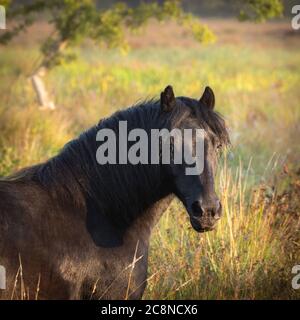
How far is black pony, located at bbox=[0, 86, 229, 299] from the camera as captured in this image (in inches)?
149

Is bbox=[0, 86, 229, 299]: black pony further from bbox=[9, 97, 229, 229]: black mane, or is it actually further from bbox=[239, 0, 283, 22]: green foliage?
bbox=[239, 0, 283, 22]: green foliage

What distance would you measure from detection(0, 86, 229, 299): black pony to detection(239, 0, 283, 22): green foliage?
6947 mm

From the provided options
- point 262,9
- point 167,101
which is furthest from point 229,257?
point 262,9

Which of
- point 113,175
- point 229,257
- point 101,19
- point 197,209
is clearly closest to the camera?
point 197,209

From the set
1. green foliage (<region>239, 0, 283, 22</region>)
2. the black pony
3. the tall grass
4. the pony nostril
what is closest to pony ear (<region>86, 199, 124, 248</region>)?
the black pony

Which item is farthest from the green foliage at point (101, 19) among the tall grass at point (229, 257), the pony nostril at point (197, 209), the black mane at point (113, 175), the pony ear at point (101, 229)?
the pony nostril at point (197, 209)

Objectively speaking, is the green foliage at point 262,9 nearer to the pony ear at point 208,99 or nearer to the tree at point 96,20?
the tree at point 96,20

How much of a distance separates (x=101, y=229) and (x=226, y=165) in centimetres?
236

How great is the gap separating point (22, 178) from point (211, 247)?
199 centimetres

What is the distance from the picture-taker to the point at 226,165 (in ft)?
20.1

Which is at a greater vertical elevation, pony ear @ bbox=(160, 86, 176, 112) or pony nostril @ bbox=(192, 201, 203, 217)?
pony ear @ bbox=(160, 86, 176, 112)

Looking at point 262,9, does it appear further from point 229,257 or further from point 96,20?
point 229,257

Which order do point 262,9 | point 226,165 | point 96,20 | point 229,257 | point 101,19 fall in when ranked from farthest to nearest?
point 96,20 < point 101,19 < point 262,9 < point 226,165 < point 229,257
